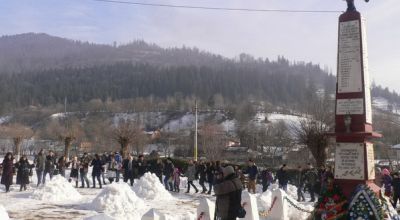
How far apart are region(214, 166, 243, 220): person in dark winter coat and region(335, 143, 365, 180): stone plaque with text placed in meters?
2.43

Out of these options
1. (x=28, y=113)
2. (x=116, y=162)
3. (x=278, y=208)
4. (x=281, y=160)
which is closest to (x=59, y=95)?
(x=28, y=113)

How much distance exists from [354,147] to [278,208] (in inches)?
176

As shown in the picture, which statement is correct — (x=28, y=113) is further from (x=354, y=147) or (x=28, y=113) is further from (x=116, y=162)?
(x=354, y=147)

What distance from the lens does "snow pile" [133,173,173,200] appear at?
18.9 m

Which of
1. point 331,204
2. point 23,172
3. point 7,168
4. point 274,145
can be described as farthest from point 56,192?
point 274,145

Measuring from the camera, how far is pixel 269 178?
22094 mm

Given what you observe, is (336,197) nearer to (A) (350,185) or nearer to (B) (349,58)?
(A) (350,185)

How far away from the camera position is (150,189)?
1923 cm

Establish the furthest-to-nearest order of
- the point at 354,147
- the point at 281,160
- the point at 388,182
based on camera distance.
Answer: the point at 281,160 < the point at 388,182 < the point at 354,147

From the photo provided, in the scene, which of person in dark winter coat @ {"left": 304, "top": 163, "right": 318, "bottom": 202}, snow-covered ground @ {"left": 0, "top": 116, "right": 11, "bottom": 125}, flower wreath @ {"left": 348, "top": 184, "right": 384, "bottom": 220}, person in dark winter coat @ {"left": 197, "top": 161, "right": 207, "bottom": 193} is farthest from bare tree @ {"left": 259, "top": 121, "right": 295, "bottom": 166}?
snow-covered ground @ {"left": 0, "top": 116, "right": 11, "bottom": 125}

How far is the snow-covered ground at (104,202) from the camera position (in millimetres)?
14164

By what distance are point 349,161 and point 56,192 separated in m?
12.0

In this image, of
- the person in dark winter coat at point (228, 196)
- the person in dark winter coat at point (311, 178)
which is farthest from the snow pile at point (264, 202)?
the person in dark winter coat at point (228, 196)

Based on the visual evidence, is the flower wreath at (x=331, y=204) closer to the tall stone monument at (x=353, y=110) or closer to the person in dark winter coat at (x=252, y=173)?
the tall stone monument at (x=353, y=110)
